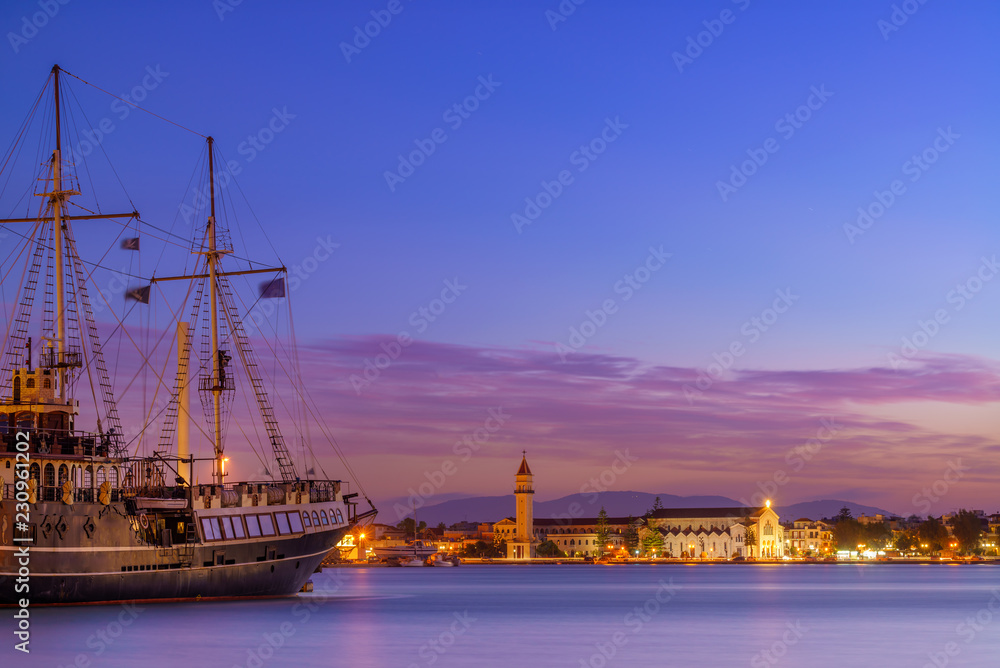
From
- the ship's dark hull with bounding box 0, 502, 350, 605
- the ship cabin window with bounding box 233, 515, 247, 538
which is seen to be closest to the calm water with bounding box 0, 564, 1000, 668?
the ship's dark hull with bounding box 0, 502, 350, 605

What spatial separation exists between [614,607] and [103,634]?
1608 inches

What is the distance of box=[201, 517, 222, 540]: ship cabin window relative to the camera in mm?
64750

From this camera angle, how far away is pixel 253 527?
2653 inches

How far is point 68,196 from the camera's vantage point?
67000mm

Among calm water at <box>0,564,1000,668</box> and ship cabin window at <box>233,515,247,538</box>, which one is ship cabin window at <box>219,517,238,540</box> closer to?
ship cabin window at <box>233,515,247,538</box>

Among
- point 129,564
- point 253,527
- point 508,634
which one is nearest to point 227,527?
point 253,527

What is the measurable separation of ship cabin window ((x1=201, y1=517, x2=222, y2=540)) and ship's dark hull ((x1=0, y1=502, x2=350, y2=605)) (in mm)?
428

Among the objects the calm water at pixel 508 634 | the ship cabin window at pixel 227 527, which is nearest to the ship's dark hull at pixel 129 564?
the ship cabin window at pixel 227 527

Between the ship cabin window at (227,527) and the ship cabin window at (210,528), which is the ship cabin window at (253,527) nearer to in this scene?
the ship cabin window at (227,527)

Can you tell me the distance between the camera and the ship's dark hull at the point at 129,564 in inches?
2248

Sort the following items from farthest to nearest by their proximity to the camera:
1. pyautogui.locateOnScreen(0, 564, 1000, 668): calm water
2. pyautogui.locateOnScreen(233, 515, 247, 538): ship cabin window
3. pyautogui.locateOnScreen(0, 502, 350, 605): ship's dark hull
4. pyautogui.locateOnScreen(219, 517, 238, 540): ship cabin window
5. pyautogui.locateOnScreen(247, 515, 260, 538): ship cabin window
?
1. pyautogui.locateOnScreen(247, 515, 260, 538): ship cabin window
2. pyautogui.locateOnScreen(233, 515, 247, 538): ship cabin window
3. pyautogui.locateOnScreen(219, 517, 238, 540): ship cabin window
4. pyautogui.locateOnScreen(0, 502, 350, 605): ship's dark hull
5. pyautogui.locateOnScreen(0, 564, 1000, 668): calm water

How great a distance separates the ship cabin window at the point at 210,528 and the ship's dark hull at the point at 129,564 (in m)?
0.43

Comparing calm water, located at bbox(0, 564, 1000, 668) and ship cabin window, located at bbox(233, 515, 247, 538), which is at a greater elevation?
ship cabin window, located at bbox(233, 515, 247, 538)

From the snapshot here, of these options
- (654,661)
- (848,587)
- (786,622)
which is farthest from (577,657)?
(848,587)
